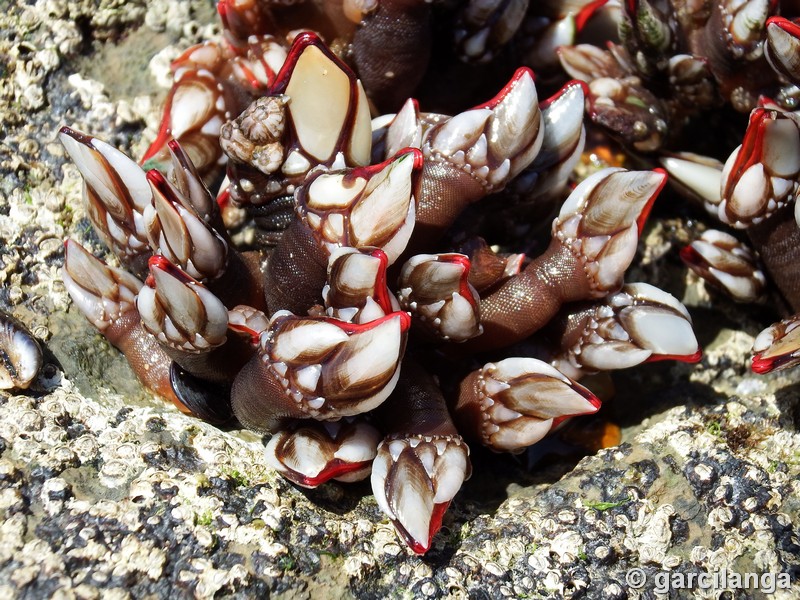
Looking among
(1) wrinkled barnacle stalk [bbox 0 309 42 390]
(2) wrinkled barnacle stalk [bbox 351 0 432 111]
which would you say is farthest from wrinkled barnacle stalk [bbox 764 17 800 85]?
(1) wrinkled barnacle stalk [bbox 0 309 42 390]

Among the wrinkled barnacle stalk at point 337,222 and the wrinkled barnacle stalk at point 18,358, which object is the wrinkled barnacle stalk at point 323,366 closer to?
the wrinkled barnacle stalk at point 337,222

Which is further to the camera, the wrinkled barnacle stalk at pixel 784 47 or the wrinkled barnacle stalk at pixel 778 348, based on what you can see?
the wrinkled barnacle stalk at pixel 784 47

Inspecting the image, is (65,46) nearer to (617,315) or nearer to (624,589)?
(617,315)

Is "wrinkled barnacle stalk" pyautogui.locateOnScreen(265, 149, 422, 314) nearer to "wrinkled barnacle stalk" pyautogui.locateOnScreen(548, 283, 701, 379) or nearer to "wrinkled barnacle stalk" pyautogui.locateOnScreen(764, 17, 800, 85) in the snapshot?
"wrinkled barnacle stalk" pyautogui.locateOnScreen(548, 283, 701, 379)

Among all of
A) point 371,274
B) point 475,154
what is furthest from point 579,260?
point 371,274

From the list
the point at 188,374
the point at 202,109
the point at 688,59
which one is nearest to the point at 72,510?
the point at 188,374

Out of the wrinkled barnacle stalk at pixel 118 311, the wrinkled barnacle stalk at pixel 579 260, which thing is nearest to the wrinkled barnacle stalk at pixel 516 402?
the wrinkled barnacle stalk at pixel 579 260

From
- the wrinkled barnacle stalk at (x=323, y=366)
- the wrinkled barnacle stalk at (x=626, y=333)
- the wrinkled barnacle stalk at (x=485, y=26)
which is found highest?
the wrinkled barnacle stalk at (x=485, y=26)
